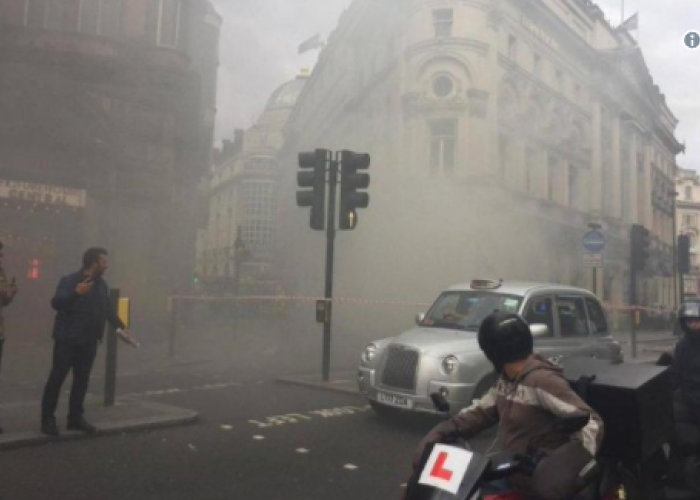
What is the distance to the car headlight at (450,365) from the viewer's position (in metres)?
5.14

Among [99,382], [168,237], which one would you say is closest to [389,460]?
[99,382]

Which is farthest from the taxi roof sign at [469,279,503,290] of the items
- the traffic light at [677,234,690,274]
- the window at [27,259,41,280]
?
the traffic light at [677,234,690,274]

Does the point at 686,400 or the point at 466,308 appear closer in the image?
the point at 686,400

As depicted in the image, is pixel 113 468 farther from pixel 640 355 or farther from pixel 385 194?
pixel 385 194

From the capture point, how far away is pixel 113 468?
13.2ft

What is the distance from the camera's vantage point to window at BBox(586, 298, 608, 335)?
6.22m

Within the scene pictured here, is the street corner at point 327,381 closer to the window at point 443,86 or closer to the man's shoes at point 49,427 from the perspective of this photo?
the man's shoes at point 49,427

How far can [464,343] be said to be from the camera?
5.32 meters

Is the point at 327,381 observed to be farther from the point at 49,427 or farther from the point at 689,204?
the point at 689,204

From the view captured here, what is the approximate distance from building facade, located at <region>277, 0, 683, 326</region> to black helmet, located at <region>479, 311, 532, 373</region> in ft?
38.9

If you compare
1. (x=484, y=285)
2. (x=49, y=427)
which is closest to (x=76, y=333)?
(x=49, y=427)

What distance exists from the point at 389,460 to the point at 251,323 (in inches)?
570

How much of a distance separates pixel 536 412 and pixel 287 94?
8.74 meters

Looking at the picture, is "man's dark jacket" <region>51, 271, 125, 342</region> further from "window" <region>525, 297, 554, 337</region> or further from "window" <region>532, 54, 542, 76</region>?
"window" <region>532, 54, 542, 76</region>
